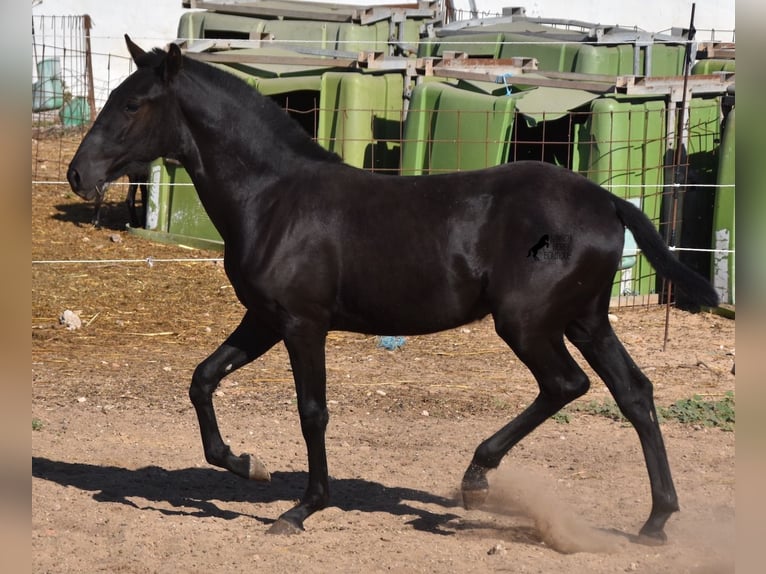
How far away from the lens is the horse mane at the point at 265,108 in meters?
5.01

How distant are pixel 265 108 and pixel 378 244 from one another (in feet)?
3.03

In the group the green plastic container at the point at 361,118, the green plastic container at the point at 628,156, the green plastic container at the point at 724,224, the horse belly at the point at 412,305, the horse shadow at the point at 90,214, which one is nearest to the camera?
the horse belly at the point at 412,305

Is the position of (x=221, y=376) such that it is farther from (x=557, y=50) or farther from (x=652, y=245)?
(x=557, y=50)

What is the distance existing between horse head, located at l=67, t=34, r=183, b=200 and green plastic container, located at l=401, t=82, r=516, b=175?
6.03m

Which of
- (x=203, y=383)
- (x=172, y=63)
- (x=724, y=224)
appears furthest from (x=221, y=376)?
(x=724, y=224)

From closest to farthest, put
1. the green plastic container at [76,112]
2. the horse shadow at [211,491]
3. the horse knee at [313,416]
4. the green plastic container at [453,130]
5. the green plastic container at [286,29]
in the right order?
the horse knee at [313,416] → the horse shadow at [211,491] → the green plastic container at [453,130] → the green plastic container at [286,29] → the green plastic container at [76,112]

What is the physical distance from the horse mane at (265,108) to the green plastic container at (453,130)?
5715mm

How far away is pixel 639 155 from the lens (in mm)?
10812

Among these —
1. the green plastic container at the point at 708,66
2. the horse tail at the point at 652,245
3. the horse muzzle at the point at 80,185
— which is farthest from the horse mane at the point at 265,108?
the green plastic container at the point at 708,66

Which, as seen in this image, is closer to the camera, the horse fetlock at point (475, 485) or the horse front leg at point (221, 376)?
the horse fetlock at point (475, 485)

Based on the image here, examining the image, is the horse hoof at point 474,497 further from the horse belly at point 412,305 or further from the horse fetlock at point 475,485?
the horse belly at point 412,305

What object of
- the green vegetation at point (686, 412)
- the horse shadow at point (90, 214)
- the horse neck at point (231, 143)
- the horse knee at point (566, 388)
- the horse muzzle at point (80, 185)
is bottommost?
the green vegetation at point (686, 412)

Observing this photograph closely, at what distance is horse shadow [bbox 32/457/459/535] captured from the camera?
5242 millimetres

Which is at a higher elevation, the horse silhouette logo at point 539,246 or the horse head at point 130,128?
the horse head at point 130,128
